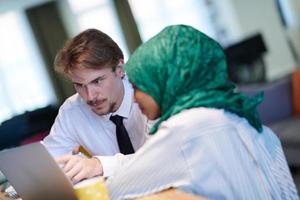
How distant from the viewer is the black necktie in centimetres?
137

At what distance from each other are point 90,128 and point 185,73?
67 centimetres

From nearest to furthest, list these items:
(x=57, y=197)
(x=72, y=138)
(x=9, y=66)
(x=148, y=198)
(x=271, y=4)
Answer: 1. (x=148, y=198)
2. (x=57, y=197)
3. (x=72, y=138)
4. (x=9, y=66)
5. (x=271, y=4)

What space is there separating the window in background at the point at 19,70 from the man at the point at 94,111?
4.65 meters

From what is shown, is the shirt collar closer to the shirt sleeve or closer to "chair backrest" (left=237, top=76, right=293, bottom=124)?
the shirt sleeve

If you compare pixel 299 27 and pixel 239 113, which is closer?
pixel 239 113

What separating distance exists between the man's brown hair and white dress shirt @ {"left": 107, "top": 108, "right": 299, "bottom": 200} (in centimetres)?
47

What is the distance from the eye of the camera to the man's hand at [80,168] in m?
1.07

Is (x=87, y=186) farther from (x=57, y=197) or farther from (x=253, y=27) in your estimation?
(x=253, y=27)

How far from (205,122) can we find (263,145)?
6.7 inches

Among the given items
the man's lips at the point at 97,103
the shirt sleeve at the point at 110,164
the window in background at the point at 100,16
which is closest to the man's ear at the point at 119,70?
the man's lips at the point at 97,103

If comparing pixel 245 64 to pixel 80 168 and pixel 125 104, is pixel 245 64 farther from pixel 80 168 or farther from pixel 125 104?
pixel 80 168

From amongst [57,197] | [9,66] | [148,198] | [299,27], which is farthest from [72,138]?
[299,27]

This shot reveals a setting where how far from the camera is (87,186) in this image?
937 mm

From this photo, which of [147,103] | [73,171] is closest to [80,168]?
[73,171]
